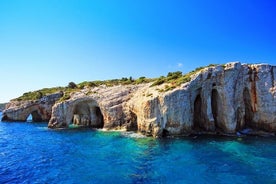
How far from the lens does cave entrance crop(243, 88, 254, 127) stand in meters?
39.1

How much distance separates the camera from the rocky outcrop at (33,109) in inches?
2965

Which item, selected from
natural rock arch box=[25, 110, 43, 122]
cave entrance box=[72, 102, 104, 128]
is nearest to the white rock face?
cave entrance box=[72, 102, 104, 128]

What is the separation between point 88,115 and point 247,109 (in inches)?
1378

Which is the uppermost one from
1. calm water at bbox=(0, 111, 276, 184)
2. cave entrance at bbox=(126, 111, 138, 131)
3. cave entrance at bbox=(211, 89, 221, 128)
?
cave entrance at bbox=(211, 89, 221, 128)

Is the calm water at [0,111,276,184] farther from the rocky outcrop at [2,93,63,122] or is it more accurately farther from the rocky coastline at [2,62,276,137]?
the rocky outcrop at [2,93,63,122]

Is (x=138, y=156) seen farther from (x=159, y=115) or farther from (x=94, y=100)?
(x=94, y=100)

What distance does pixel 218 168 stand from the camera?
22734mm

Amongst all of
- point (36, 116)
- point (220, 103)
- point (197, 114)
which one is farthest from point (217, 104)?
point (36, 116)

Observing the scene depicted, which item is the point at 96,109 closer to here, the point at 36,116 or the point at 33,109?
the point at 33,109

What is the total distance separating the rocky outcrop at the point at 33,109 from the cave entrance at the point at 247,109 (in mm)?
59153

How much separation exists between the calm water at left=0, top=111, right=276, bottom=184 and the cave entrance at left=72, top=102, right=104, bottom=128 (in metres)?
15.5

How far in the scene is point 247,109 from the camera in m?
39.7

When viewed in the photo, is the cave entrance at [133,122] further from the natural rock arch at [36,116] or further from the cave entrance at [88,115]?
the natural rock arch at [36,116]

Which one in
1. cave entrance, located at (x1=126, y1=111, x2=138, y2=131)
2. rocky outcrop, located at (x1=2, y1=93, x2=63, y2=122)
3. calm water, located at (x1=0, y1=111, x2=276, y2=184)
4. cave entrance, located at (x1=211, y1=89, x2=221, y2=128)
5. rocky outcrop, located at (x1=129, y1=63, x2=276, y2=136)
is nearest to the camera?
calm water, located at (x1=0, y1=111, x2=276, y2=184)
